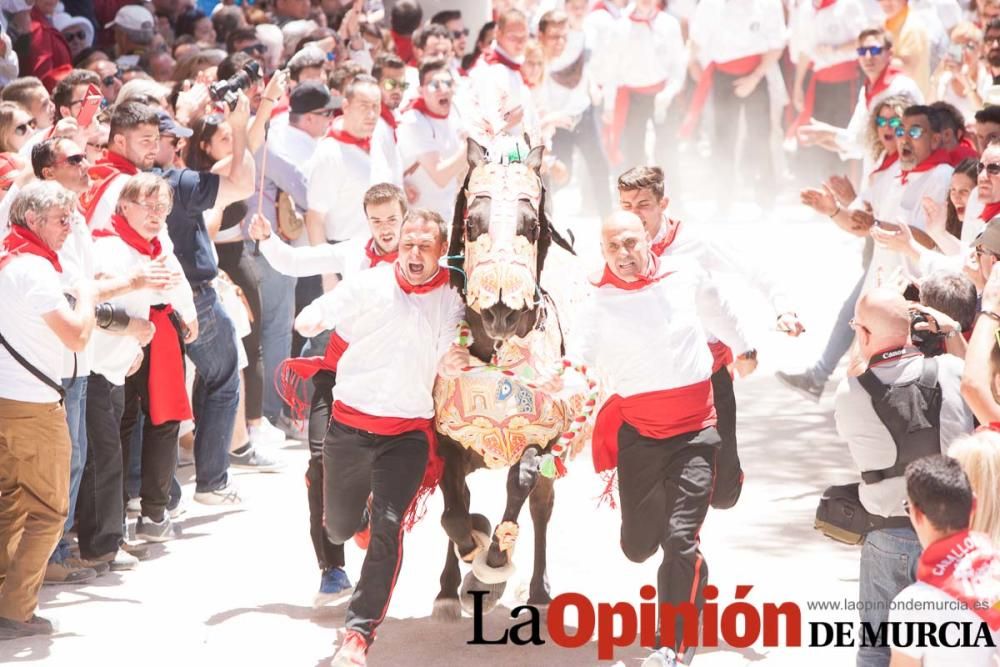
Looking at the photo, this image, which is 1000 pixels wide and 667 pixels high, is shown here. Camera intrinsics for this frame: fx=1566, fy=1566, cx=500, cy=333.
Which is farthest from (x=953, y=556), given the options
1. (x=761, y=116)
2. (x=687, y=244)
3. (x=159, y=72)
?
(x=761, y=116)

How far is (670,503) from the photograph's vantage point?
5844 millimetres

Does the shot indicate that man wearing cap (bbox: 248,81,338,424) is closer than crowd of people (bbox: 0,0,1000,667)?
No

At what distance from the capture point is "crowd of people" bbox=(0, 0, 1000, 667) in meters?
5.00

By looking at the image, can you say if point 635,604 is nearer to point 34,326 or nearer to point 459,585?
point 459,585

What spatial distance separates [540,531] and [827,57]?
9.14m

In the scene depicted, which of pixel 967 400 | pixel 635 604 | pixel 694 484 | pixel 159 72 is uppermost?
pixel 159 72

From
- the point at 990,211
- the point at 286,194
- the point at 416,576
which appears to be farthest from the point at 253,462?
the point at 990,211

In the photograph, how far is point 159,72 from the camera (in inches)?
464

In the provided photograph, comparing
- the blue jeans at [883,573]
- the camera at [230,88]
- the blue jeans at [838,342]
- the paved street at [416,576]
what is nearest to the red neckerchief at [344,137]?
the camera at [230,88]

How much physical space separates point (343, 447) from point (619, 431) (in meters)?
1.06

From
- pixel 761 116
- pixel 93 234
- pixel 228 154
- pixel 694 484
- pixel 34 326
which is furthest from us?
pixel 761 116

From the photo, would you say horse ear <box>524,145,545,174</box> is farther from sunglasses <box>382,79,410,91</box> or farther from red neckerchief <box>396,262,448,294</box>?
sunglasses <box>382,79,410,91</box>

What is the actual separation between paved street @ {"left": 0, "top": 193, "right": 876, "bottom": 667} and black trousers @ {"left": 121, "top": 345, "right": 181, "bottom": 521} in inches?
9.3

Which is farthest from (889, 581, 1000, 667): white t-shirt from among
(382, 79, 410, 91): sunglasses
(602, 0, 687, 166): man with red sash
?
(602, 0, 687, 166): man with red sash
